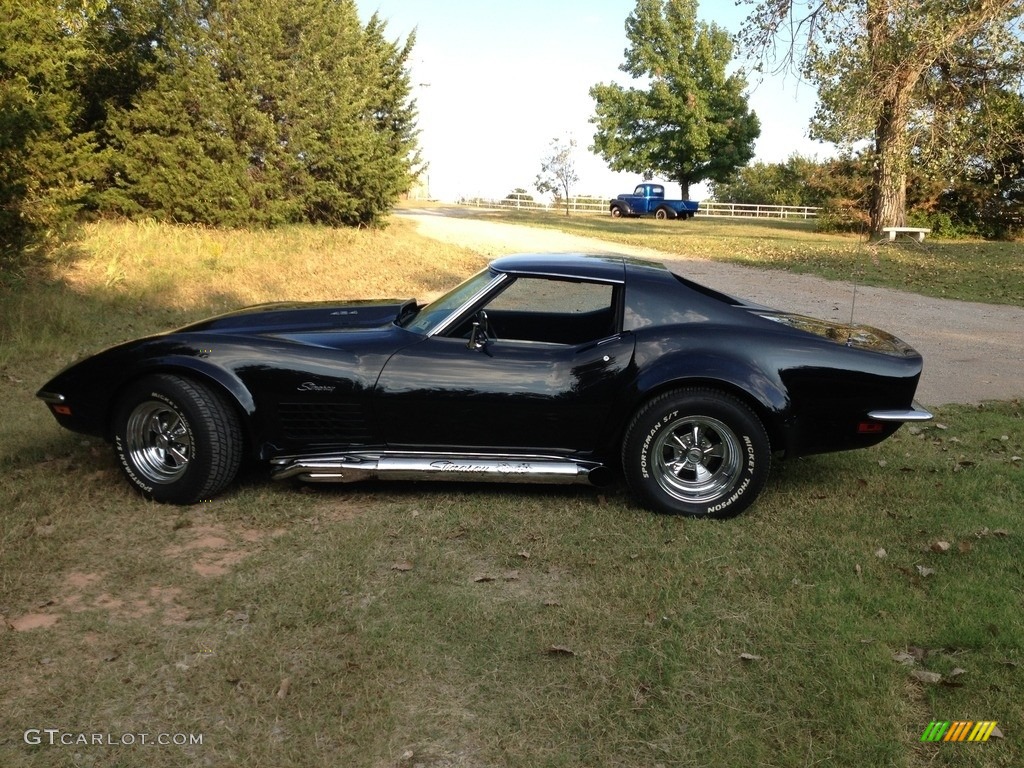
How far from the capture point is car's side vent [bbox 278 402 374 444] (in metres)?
4.66

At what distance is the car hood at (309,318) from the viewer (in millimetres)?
5016

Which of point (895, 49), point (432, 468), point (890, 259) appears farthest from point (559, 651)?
point (890, 259)

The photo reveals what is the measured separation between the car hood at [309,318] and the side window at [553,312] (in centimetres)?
62

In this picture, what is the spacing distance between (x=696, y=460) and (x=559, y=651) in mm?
1665

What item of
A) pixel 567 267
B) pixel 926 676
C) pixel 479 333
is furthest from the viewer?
pixel 567 267

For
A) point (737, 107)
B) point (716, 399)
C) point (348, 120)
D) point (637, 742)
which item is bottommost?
point (637, 742)

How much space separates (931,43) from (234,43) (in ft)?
42.3

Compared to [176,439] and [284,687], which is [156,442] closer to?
[176,439]

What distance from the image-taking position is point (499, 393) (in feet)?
15.2

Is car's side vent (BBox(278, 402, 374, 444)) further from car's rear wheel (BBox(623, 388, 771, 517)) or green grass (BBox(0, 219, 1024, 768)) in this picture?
car's rear wheel (BBox(623, 388, 771, 517))

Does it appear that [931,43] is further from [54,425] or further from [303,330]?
[54,425]

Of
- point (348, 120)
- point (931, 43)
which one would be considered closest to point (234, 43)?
point (348, 120)

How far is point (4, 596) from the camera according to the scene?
3.72 metres

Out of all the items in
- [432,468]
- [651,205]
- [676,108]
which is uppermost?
[676,108]
